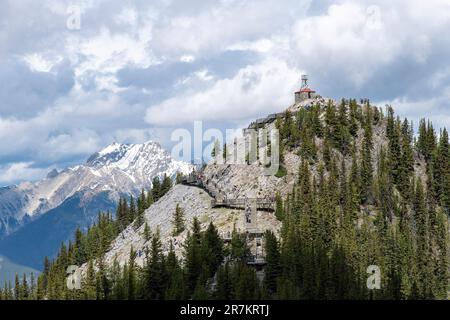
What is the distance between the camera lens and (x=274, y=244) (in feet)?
584

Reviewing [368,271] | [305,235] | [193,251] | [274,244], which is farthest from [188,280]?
[368,271]

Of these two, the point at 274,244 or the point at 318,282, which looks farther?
the point at 274,244

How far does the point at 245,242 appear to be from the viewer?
19100 centimetres
